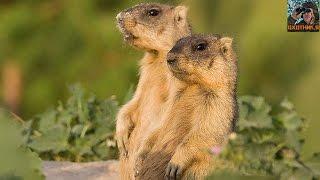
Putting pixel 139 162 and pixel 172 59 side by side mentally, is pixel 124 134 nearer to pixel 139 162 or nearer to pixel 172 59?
pixel 139 162

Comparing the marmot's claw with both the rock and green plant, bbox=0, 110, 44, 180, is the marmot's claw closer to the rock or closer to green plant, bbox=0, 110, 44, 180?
the rock

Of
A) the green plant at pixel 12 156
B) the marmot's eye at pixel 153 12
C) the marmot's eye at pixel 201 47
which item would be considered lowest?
the marmot's eye at pixel 201 47

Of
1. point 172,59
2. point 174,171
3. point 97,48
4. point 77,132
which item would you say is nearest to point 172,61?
point 172,59

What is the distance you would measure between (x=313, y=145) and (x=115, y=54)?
19.0ft

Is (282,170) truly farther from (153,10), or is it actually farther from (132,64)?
(132,64)

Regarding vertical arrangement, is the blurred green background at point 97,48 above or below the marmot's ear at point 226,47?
below

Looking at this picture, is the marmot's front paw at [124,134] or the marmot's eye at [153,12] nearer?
the marmot's front paw at [124,134]

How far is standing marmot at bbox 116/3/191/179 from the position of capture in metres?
6.27

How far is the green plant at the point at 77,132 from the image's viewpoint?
7.35m

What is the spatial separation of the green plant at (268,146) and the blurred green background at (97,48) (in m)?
0.97

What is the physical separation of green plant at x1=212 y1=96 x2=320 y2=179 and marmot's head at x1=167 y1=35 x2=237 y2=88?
310 millimetres

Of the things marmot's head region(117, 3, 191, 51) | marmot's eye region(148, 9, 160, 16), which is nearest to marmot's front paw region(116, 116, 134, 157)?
marmot's head region(117, 3, 191, 51)

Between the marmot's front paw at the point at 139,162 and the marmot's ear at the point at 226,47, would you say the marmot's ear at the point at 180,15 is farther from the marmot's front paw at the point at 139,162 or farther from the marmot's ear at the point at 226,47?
the marmot's front paw at the point at 139,162

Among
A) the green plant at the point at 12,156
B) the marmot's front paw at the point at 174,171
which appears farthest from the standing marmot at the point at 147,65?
the green plant at the point at 12,156
